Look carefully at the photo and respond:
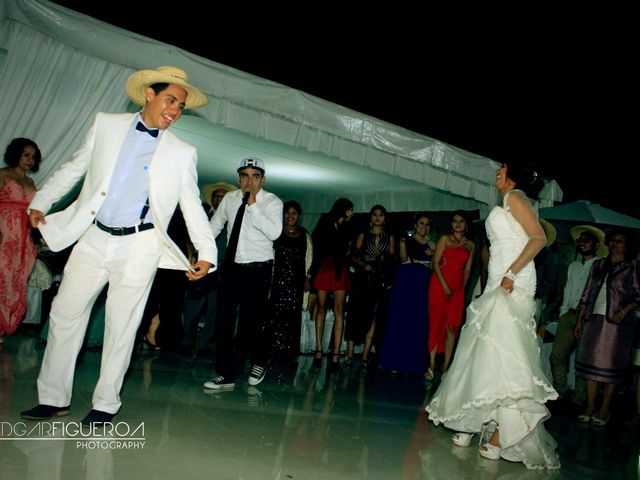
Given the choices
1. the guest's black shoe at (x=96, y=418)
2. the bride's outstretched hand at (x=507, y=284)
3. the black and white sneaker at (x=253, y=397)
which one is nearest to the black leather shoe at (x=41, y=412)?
the guest's black shoe at (x=96, y=418)

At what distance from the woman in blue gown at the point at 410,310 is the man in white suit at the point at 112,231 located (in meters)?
4.43

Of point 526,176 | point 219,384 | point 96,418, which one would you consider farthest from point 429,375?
point 96,418

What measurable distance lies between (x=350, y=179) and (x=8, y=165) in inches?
205

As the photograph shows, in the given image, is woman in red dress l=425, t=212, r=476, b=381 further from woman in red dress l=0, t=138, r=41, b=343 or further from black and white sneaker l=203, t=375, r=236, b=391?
woman in red dress l=0, t=138, r=41, b=343

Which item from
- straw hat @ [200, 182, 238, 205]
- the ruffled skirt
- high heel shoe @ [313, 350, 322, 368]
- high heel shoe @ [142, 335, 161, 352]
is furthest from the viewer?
straw hat @ [200, 182, 238, 205]

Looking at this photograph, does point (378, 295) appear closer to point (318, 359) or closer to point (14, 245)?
point (318, 359)

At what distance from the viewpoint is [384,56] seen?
1346 cm

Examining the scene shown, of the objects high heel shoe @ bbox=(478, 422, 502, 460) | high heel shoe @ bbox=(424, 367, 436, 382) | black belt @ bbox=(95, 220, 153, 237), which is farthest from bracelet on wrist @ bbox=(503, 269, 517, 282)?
high heel shoe @ bbox=(424, 367, 436, 382)

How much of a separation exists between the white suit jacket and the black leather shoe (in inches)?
33.5

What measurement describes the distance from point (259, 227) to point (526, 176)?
2.10 metres

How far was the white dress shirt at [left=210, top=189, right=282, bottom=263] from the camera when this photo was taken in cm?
452

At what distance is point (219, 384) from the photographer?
4312mm

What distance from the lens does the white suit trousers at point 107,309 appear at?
9.45 ft

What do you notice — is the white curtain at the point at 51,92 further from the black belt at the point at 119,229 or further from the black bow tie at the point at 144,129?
the black belt at the point at 119,229
